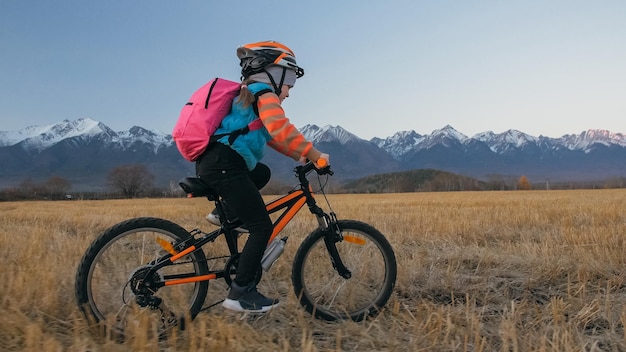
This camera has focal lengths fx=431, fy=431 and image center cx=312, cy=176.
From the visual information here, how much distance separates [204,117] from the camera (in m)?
3.14

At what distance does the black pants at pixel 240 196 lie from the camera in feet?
10.4

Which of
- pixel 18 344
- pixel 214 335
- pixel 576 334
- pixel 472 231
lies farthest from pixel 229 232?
pixel 472 231

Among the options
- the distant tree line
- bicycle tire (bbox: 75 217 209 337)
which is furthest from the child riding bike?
the distant tree line

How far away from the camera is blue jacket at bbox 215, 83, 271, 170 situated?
318cm

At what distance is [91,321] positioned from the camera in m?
3.00

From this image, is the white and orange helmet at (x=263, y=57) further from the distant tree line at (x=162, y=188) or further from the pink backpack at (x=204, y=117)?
the distant tree line at (x=162, y=188)

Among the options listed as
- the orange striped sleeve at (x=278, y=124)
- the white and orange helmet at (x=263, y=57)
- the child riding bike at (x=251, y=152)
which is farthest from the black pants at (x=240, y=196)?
the white and orange helmet at (x=263, y=57)

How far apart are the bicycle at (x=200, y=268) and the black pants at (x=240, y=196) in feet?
0.36

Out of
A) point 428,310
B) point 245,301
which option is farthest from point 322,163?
point 428,310

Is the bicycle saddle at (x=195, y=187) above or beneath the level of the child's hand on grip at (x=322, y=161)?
beneath

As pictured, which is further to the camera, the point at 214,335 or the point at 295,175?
the point at 295,175

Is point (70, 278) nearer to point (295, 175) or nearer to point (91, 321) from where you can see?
point (91, 321)

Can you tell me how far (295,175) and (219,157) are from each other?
2.30 ft

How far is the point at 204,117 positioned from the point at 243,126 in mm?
287
